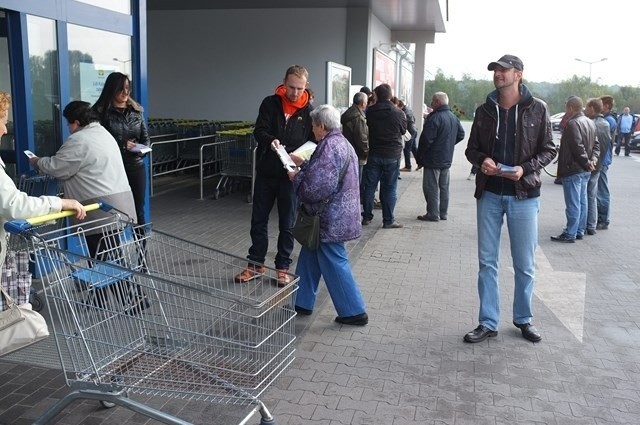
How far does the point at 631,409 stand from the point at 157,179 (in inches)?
442

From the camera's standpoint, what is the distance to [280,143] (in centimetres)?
559

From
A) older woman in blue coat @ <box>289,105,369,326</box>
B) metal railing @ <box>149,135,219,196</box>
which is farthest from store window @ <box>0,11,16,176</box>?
metal railing @ <box>149,135,219,196</box>

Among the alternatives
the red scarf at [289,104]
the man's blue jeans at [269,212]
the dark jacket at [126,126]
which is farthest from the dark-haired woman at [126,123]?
the red scarf at [289,104]

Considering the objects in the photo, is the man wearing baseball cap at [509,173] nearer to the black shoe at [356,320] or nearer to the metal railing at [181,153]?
the black shoe at [356,320]

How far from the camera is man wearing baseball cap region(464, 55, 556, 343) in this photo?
14.8 feet

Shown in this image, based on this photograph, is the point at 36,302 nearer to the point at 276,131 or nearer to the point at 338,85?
the point at 276,131

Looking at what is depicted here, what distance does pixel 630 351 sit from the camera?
4723 mm

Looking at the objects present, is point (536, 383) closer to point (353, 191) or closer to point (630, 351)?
point (630, 351)

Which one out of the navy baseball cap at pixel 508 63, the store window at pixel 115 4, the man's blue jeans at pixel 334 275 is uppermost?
the store window at pixel 115 4

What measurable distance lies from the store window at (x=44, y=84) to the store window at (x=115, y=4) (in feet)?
2.00

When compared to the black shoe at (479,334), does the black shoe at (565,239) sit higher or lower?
higher

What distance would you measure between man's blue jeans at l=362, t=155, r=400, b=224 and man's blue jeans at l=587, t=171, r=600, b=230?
2.72 meters

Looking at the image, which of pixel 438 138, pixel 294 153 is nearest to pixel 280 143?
pixel 294 153

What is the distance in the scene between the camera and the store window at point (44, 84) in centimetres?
563
